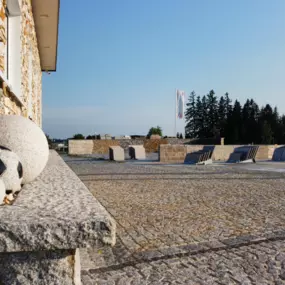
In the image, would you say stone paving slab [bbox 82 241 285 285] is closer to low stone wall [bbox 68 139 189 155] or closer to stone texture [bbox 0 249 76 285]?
stone texture [bbox 0 249 76 285]

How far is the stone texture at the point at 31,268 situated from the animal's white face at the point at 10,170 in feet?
2.67

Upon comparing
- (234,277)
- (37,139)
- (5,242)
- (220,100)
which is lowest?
(234,277)

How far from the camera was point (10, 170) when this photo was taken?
7.68 ft

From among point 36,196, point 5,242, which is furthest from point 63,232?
point 36,196

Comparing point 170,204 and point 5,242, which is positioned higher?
point 5,242

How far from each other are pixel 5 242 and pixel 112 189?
18.3ft

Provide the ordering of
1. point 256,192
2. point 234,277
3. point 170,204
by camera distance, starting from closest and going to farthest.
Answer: point 234,277, point 170,204, point 256,192

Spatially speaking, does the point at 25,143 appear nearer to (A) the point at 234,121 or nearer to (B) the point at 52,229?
(B) the point at 52,229

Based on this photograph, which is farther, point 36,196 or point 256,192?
point 256,192

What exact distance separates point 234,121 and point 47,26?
58.4 metres

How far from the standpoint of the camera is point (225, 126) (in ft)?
220

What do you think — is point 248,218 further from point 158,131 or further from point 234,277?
point 158,131

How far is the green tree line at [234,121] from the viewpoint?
6299 cm

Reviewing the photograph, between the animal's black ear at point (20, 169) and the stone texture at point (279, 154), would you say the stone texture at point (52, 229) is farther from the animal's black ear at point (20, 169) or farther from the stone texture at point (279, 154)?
the stone texture at point (279, 154)
